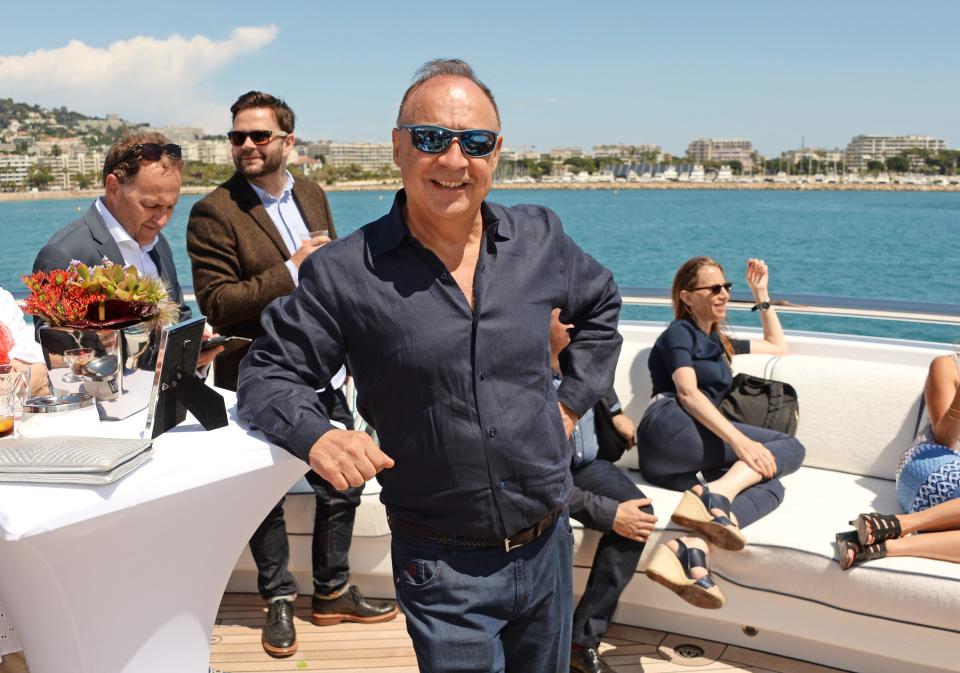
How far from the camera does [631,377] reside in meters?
3.35

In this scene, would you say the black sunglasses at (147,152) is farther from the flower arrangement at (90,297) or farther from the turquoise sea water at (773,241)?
the turquoise sea water at (773,241)

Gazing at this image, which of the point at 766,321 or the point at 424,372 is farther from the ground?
the point at 424,372

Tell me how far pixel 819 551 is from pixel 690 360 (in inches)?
31.5

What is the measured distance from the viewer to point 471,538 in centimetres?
141

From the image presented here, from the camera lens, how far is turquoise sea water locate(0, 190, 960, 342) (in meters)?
27.4

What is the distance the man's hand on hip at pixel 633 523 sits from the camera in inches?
98.6

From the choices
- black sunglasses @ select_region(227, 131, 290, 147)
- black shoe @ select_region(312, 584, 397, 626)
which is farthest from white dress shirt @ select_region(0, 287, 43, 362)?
black shoe @ select_region(312, 584, 397, 626)

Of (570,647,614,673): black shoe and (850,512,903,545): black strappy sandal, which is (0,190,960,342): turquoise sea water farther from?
(570,647,614,673): black shoe

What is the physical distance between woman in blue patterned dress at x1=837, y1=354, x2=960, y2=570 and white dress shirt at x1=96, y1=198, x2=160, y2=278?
2079mm

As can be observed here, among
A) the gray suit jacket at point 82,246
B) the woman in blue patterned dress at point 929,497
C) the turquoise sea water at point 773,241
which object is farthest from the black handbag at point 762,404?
the gray suit jacket at point 82,246

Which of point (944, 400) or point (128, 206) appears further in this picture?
point (944, 400)

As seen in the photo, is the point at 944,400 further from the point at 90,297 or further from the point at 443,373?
the point at 90,297

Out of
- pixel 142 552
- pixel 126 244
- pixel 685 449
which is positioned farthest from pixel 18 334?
pixel 685 449

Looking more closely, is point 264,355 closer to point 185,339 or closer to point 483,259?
point 185,339
